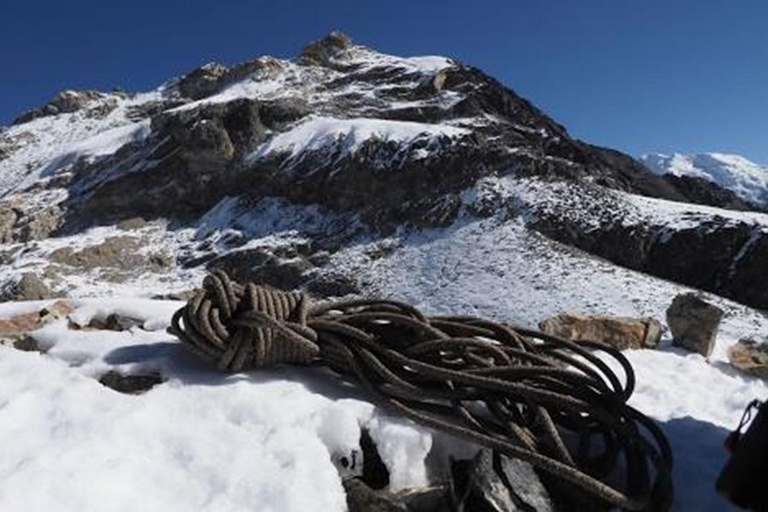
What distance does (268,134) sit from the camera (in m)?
34.2

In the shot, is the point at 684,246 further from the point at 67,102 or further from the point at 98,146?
the point at 67,102

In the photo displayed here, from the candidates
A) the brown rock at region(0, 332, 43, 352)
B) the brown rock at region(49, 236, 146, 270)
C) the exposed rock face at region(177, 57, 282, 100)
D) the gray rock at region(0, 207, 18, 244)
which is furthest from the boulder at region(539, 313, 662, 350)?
the exposed rock face at region(177, 57, 282, 100)

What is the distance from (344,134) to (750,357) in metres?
26.3

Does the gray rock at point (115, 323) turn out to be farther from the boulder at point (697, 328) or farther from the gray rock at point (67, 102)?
the gray rock at point (67, 102)

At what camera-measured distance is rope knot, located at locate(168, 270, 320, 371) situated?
3.45 m

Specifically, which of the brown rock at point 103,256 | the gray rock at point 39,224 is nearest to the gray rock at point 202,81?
the gray rock at point 39,224

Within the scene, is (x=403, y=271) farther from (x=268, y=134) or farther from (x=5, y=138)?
(x=5, y=138)

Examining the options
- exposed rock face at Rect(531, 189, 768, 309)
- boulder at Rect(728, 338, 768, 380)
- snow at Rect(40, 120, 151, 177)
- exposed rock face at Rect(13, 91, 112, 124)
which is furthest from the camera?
exposed rock face at Rect(13, 91, 112, 124)

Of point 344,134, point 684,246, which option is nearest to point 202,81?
point 344,134

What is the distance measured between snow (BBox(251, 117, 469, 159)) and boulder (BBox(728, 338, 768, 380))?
75.1ft

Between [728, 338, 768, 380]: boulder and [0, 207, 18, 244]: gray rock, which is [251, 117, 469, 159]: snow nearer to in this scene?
[0, 207, 18, 244]: gray rock

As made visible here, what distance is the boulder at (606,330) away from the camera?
5.35 metres

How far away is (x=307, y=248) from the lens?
25656 millimetres

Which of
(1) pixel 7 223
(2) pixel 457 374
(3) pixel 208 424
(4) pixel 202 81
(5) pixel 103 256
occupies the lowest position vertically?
(5) pixel 103 256
